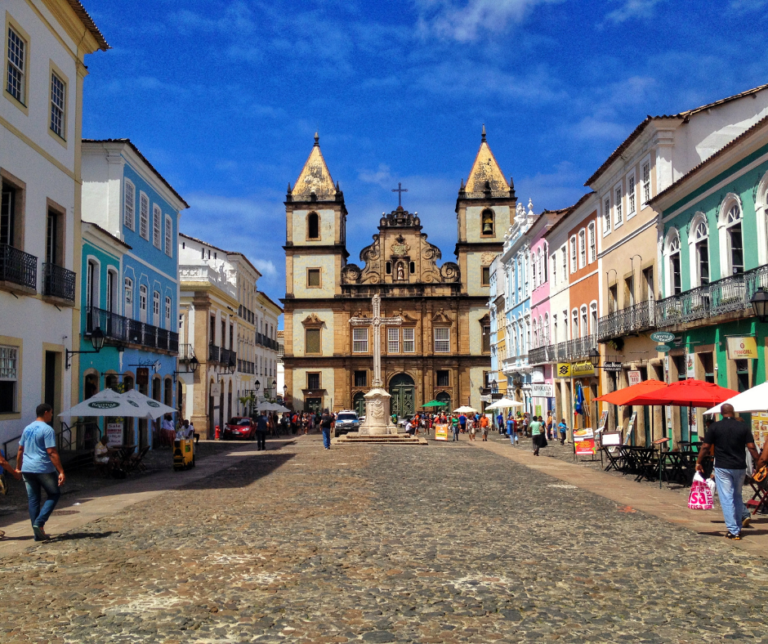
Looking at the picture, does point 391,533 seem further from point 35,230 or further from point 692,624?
point 35,230

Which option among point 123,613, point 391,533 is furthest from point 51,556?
point 391,533

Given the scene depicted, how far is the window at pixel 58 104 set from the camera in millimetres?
18719

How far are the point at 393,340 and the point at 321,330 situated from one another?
234 inches

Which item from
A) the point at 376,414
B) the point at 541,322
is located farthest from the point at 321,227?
Answer: the point at 376,414

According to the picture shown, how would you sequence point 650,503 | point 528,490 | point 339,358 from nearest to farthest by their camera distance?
point 650,503 < point 528,490 < point 339,358

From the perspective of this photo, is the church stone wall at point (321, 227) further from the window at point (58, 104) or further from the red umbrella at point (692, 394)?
the red umbrella at point (692, 394)

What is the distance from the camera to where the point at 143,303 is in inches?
1135

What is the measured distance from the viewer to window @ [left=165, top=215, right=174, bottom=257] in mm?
32156

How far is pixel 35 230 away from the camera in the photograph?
17391mm

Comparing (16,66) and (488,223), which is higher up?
(488,223)

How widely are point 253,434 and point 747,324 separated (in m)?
27.9

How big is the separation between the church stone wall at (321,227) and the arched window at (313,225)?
276mm

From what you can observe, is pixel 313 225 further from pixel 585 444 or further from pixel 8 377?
pixel 8 377

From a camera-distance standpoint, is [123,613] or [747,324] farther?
[747,324]
